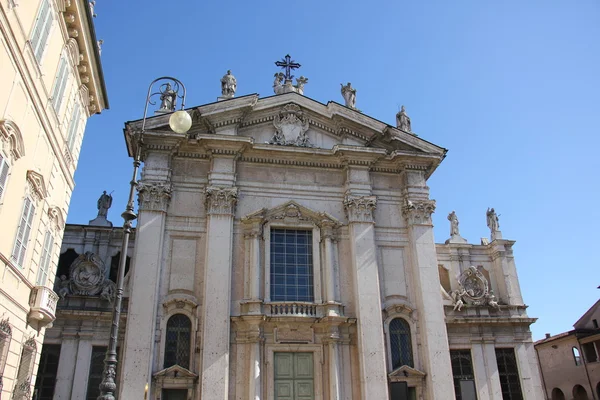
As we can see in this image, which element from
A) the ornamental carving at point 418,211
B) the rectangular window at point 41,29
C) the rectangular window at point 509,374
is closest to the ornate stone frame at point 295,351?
the ornamental carving at point 418,211

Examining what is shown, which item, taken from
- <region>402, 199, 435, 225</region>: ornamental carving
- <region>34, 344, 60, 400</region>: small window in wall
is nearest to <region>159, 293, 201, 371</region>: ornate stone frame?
<region>34, 344, 60, 400</region>: small window in wall

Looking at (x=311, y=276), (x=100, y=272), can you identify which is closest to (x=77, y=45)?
(x=100, y=272)

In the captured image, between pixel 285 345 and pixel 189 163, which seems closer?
pixel 285 345

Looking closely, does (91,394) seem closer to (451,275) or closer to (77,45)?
(77,45)

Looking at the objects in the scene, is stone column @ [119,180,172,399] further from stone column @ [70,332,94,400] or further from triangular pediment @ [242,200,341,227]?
triangular pediment @ [242,200,341,227]

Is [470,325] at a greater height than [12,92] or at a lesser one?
lesser

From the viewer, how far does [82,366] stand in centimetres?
1670

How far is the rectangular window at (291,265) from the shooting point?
18.1 metres

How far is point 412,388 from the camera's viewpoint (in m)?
17.4

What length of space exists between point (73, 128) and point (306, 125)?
364 inches

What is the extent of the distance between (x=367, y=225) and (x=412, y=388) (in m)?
6.03

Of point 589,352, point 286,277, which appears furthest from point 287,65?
point 589,352

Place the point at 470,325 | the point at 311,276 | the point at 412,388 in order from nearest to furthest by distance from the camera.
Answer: the point at 412,388, the point at 311,276, the point at 470,325

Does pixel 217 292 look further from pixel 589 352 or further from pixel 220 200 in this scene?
pixel 589 352
